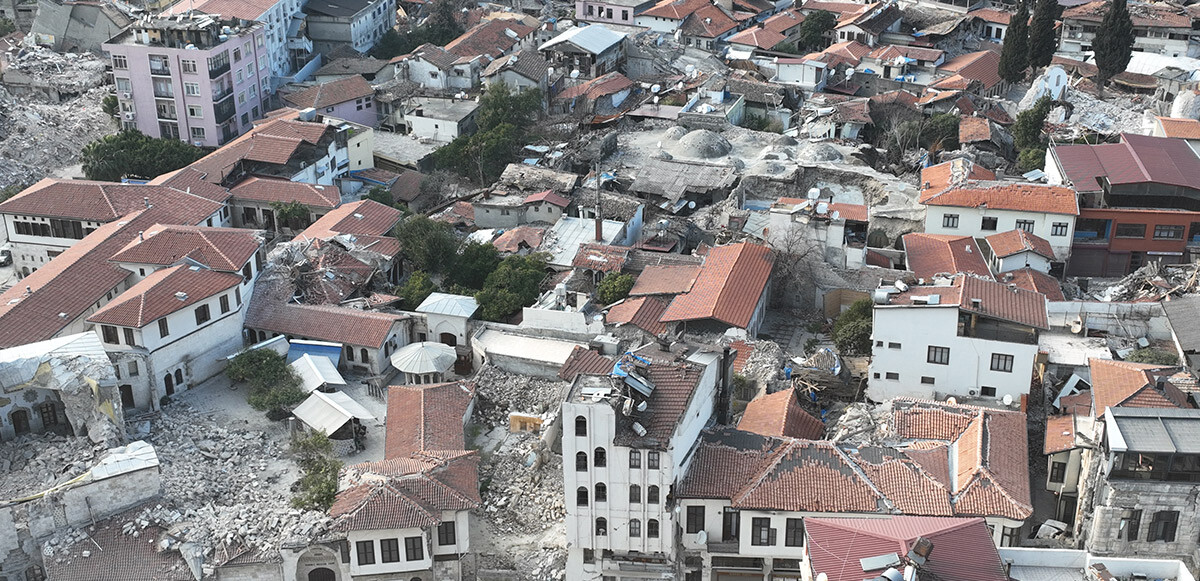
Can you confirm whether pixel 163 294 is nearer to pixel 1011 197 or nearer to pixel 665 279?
pixel 665 279

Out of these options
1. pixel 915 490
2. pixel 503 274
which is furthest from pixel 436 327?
pixel 915 490

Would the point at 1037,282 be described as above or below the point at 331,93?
below

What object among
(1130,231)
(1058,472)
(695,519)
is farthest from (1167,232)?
(695,519)

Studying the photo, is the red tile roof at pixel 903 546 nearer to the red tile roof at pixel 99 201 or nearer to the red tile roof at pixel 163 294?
the red tile roof at pixel 163 294

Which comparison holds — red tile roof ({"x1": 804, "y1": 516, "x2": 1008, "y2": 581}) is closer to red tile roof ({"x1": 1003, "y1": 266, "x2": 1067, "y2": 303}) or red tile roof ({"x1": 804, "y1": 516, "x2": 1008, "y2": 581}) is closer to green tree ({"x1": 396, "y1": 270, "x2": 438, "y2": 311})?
red tile roof ({"x1": 1003, "y1": 266, "x2": 1067, "y2": 303})

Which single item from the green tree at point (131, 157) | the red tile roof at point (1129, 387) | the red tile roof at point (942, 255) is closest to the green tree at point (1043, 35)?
the red tile roof at point (942, 255)

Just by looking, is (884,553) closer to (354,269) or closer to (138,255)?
(354,269)

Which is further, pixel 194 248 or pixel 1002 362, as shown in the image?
pixel 194 248

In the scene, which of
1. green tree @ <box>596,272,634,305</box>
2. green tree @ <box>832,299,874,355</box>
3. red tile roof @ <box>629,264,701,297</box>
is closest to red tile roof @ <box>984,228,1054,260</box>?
green tree @ <box>832,299,874,355</box>
